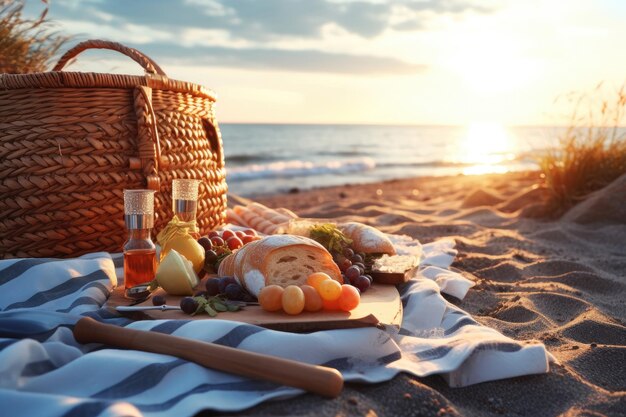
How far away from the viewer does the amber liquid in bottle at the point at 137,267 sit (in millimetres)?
2711

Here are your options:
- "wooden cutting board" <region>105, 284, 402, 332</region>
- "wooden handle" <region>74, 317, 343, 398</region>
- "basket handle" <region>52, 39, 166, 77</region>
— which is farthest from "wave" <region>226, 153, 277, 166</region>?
"wooden handle" <region>74, 317, 343, 398</region>

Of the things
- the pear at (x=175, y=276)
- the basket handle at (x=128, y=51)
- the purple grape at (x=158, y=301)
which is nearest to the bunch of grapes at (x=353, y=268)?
the pear at (x=175, y=276)

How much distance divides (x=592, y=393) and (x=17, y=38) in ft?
15.4

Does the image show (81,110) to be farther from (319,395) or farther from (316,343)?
(319,395)

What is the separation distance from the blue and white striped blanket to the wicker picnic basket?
0.45 metres

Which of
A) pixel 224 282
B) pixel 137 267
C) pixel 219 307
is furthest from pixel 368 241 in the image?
pixel 137 267

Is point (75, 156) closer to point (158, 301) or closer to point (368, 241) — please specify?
point (158, 301)

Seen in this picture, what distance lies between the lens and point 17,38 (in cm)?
462

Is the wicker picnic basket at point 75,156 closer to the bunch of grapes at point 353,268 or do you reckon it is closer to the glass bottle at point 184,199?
the glass bottle at point 184,199

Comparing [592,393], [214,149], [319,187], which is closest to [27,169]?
[214,149]

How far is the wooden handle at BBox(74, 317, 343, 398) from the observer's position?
5.61 feet

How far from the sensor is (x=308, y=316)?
2240 millimetres

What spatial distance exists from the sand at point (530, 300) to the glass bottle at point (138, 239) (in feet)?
4.05

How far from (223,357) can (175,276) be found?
81cm
